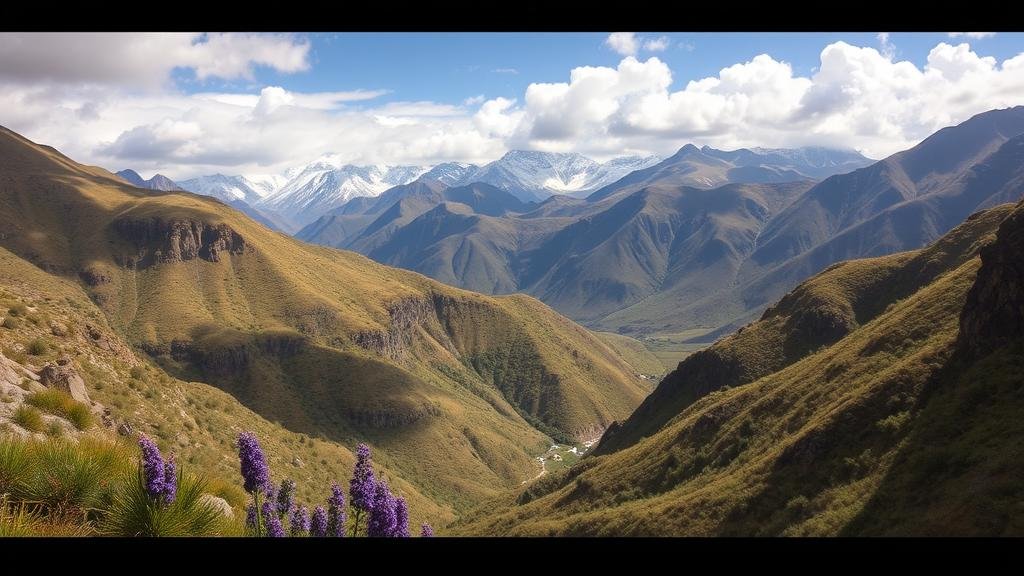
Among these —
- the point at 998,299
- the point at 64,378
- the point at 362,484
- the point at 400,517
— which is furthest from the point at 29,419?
the point at 998,299

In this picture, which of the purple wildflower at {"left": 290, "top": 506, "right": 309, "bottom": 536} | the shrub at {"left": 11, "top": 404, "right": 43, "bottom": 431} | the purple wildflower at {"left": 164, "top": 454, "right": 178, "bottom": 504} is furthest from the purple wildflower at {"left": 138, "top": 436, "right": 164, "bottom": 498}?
the shrub at {"left": 11, "top": 404, "right": 43, "bottom": 431}

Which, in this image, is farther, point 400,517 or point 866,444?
point 866,444

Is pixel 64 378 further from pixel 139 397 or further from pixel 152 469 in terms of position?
pixel 152 469

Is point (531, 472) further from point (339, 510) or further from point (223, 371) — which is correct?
point (339, 510)

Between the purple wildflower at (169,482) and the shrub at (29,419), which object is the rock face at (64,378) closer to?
the shrub at (29,419)

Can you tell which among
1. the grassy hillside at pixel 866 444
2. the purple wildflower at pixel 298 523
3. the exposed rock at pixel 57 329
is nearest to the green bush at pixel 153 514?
the purple wildflower at pixel 298 523

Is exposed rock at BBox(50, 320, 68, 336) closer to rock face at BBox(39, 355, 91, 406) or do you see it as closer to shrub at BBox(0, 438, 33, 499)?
rock face at BBox(39, 355, 91, 406)
